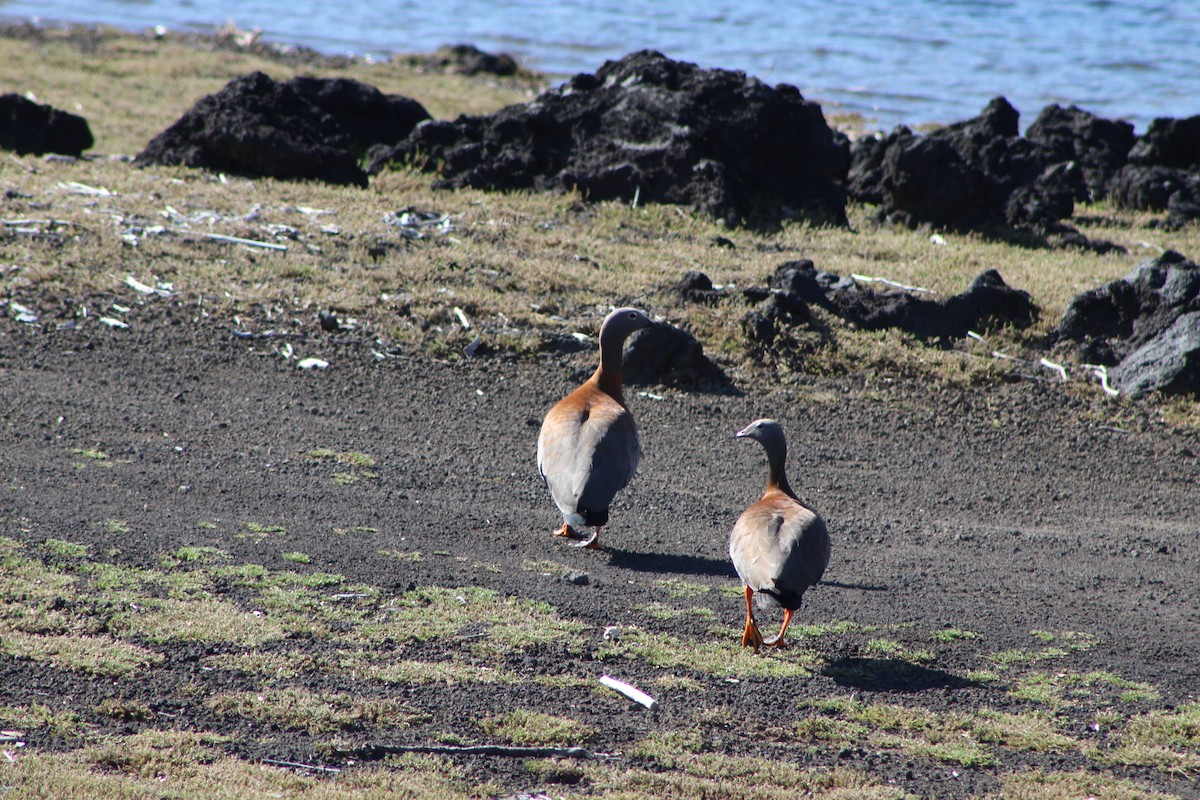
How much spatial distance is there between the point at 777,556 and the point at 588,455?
1699mm

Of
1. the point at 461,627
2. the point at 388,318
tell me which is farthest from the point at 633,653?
the point at 388,318

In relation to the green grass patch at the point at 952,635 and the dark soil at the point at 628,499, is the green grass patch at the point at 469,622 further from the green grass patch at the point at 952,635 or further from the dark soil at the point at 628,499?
the green grass patch at the point at 952,635

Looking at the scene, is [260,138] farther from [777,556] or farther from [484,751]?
[484,751]

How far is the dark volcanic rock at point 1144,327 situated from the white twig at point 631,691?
712 centimetres

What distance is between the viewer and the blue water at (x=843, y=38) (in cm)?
3216

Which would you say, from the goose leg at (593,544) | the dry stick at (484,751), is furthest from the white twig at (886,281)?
the dry stick at (484,751)

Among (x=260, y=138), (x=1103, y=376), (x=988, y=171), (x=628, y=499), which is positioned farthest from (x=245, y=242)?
(x=988, y=171)

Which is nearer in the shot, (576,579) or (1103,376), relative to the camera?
(576,579)

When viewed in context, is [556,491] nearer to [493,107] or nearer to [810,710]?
[810,710]

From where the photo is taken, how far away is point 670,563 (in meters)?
7.18

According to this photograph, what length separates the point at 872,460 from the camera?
945 centimetres

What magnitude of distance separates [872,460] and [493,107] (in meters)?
16.9

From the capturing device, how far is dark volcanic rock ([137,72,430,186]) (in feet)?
50.7

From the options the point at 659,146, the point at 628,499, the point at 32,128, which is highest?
the point at 659,146
